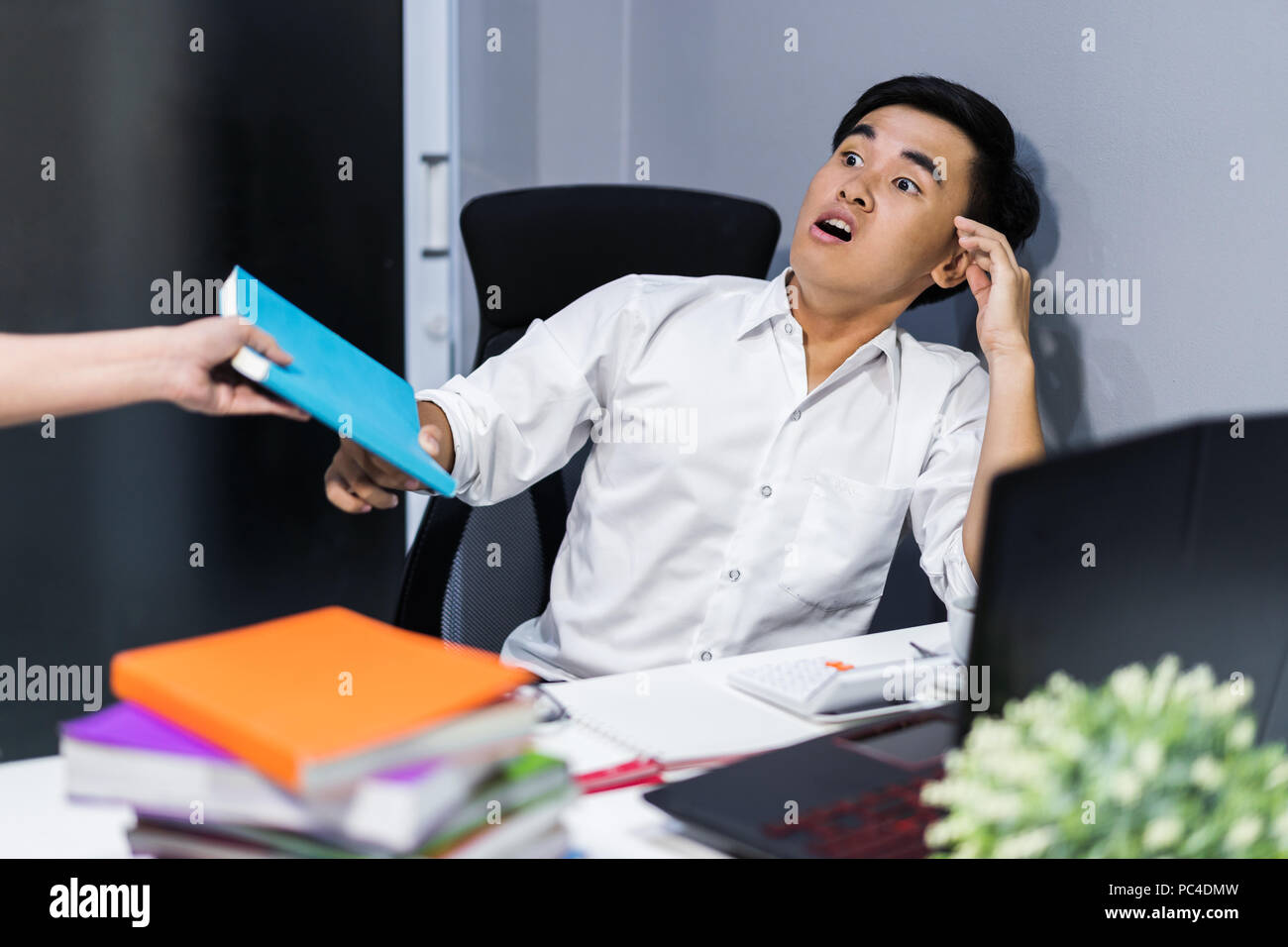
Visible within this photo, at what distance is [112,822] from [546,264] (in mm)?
1056

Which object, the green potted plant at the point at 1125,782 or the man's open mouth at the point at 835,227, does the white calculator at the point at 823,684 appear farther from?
the man's open mouth at the point at 835,227

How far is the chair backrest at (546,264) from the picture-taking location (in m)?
1.67

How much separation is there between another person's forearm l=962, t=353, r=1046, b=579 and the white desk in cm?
Result: 64

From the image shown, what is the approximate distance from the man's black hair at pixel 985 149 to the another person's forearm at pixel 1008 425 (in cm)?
26

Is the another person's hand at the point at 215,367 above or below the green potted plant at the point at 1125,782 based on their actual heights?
above

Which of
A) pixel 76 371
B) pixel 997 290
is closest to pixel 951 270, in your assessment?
pixel 997 290

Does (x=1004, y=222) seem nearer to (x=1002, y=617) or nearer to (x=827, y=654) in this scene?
(x=827, y=654)

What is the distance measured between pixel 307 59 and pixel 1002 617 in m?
2.45

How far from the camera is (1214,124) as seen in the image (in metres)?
1.33

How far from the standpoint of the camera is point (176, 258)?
2.56 metres

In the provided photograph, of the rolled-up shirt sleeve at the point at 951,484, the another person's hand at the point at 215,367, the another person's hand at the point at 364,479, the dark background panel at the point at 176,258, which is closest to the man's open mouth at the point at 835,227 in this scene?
the rolled-up shirt sleeve at the point at 951,484

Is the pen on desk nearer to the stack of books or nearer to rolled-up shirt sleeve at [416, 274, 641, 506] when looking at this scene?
the stack of books

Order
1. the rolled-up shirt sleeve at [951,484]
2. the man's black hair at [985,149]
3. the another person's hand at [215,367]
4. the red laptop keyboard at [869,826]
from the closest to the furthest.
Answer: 1. the red laptop keyboard at [869,826]
2. the another person's hand at [215,367]
3. the rolled-up shirt sleeve at [951,484]
4. the man's black hair at [985,149]

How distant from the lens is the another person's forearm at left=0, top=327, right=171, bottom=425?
3.40 feet
